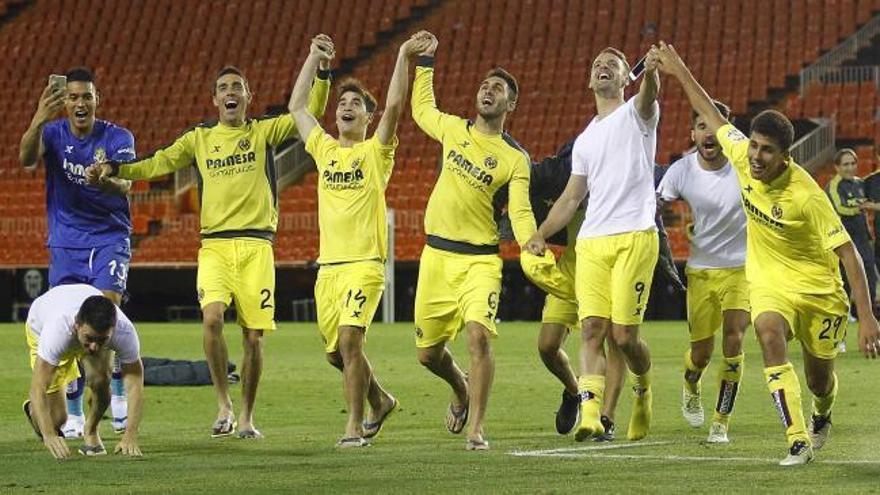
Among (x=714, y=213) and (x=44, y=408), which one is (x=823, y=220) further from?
(x=44, y=408)

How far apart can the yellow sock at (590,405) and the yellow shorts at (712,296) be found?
124 cm

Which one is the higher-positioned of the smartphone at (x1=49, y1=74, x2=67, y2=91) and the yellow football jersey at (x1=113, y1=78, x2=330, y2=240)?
the smartphone at (x1=49, y1=74, x2=67, y2=91)

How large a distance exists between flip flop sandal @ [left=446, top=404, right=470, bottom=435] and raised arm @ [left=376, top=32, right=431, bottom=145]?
1814mm

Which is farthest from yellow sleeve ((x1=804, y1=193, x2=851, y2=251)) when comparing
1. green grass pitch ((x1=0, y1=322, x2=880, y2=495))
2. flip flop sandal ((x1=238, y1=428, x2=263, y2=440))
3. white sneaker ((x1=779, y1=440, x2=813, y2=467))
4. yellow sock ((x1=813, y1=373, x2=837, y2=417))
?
flip flop sandal ((x1=238, y1=428, x2=263, y2=440))

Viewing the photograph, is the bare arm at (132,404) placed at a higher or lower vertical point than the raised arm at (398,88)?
lower

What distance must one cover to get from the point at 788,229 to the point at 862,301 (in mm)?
630

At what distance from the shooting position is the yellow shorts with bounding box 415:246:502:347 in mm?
11047

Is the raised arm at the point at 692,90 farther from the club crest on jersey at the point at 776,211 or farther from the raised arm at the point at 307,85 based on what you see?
the raised arm at the point at 307,85

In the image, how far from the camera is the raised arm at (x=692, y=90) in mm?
9805

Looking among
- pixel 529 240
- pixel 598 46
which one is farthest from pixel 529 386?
pixel 598 46

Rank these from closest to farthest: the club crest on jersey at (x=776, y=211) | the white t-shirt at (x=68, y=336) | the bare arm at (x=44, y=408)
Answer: the club crest on jersey at (x=776, y=211) → the bare arm at (x=44, y=408) → the white t-shirt at (x=68, y=336)

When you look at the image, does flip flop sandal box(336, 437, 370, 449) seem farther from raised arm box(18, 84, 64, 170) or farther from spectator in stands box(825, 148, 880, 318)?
spectator in stands box(825, 148, 880, 318)

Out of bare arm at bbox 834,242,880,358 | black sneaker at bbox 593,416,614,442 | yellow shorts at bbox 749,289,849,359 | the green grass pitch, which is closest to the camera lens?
the green grass pitch

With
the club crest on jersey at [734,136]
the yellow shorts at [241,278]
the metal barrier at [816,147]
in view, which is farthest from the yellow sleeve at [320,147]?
the metal barrier at [816,147]
